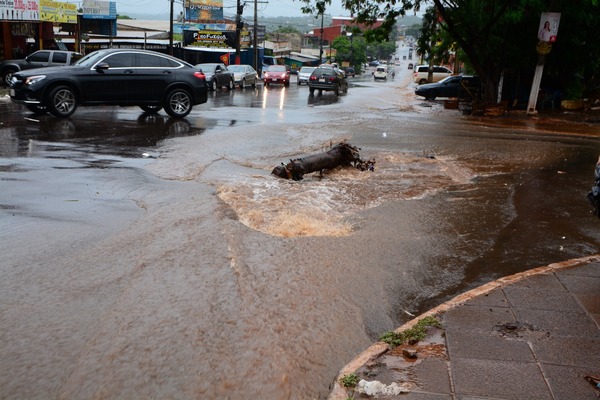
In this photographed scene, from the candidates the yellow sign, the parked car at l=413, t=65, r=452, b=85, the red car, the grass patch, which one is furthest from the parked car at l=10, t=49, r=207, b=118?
the parked car at l=413, t=65, r=452, b=85

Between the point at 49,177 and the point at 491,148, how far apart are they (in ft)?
31.9

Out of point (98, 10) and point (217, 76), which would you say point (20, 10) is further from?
point (98, 10)

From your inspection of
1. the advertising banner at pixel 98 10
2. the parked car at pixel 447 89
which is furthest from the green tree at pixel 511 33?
the advertising banner at pixel 98 10

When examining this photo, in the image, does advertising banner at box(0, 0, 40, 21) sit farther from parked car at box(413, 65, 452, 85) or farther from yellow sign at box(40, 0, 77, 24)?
parked car at box(413, 65, 452, 85)

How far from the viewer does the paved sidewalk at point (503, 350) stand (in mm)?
3564

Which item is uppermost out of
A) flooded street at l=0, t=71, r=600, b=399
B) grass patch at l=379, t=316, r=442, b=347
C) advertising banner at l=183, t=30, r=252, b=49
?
advertising banner at l=183, t=30, r=252, b=49

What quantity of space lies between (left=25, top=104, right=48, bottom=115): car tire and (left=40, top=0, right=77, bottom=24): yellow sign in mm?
14846

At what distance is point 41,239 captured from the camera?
6164mm

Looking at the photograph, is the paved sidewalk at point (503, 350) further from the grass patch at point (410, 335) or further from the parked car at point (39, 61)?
the parked car at point (39, 61)

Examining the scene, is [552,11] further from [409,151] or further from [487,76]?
[409,151]

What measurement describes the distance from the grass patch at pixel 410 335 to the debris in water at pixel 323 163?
5.37 m

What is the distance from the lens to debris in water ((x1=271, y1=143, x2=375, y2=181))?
9594 millimetres

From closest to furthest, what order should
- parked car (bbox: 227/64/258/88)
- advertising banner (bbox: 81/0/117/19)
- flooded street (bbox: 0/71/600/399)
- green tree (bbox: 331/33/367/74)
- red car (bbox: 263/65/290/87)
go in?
1. flooded street (bbox: 0/71/600/399)
2. parked car (bbox: 227/64/258/88)
3. advertising banner (bbox: 81/0/117/19)
4. red car (bbox: 263/65/290/87)
5. green tree (bbox: 331/33/367/74)

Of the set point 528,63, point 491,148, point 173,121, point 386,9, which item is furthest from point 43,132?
point 528,63
